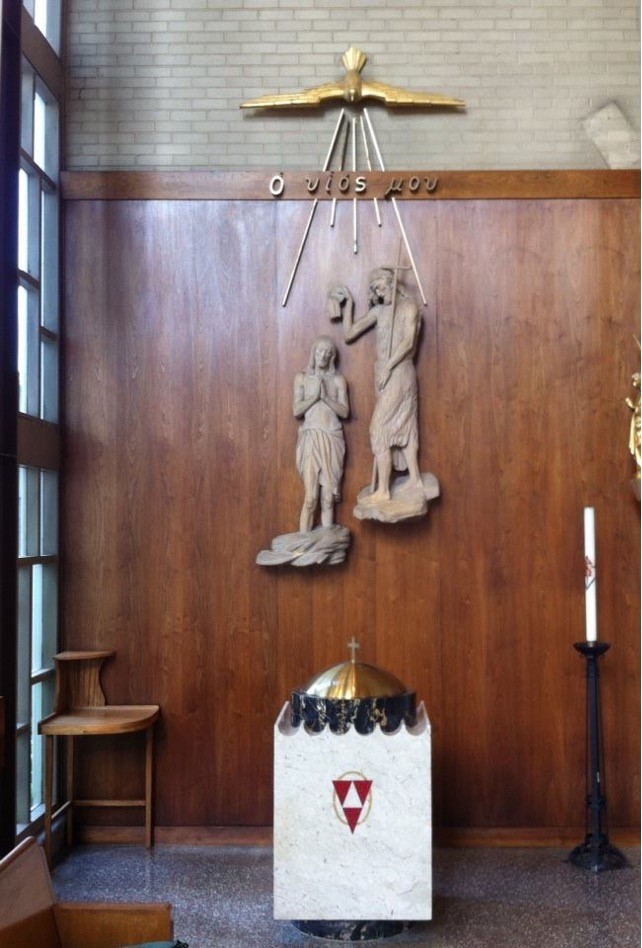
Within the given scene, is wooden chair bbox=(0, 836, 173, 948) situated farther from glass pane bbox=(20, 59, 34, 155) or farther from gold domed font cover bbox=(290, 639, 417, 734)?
glass pane bbox=(20, 59, 34, 155)

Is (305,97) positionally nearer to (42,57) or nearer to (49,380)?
(42,57)

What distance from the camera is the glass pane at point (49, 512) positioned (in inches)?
218

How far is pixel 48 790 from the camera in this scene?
201 inches

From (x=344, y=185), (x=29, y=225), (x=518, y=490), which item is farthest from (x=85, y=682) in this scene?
(x=344, y=185)

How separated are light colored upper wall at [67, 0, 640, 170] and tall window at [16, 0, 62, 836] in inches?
11.0

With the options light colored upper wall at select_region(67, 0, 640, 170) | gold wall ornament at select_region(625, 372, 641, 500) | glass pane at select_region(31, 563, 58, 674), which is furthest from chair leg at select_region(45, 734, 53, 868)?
gold wall ornament at select_region(625, 372, 641, 500)

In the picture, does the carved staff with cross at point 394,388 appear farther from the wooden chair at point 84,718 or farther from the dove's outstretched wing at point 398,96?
the wooden chair at point 84,718

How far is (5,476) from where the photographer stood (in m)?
4.41

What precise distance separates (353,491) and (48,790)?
213cm

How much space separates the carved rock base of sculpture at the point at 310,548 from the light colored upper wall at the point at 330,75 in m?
2.01

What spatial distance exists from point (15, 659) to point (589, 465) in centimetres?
309

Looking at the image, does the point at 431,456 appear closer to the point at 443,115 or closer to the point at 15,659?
the point at 443,115

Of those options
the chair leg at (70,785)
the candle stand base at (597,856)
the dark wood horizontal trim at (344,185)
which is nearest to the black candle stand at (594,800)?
the candle stand base at (597,856)

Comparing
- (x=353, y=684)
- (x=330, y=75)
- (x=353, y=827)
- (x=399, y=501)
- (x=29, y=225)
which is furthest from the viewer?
(x=330, y=75)
